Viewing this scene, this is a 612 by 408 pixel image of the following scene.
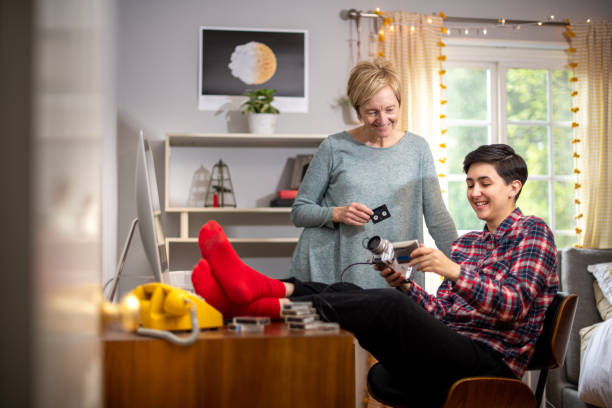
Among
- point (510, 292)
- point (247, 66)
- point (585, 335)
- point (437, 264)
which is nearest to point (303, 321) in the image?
point (437, 264)

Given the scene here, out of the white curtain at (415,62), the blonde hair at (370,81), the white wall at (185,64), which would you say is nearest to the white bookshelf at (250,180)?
the white wall at (185,64)

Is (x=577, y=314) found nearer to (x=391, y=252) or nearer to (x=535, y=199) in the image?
(x=535, y=199)

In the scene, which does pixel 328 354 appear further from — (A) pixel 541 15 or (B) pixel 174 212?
(A) pixel 541 15

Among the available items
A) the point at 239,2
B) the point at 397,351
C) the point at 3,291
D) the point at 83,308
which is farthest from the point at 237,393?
the point at 239,2

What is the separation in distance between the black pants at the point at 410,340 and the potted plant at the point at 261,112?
6.54ft

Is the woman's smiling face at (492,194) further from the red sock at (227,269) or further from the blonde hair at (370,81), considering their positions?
the red sock at (227,269)

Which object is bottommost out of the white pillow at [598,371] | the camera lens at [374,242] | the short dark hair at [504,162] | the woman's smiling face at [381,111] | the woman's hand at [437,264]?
the white pillow at [598,371]

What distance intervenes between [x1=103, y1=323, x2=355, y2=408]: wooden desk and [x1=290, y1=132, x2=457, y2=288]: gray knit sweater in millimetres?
995

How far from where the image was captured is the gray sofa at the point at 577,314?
271 cm

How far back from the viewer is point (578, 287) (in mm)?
2881

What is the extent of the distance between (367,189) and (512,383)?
2.89ft

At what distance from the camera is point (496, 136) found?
3.76m

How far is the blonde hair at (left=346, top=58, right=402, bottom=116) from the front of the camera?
1935 millimetres

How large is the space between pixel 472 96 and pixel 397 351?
2.82 metres
